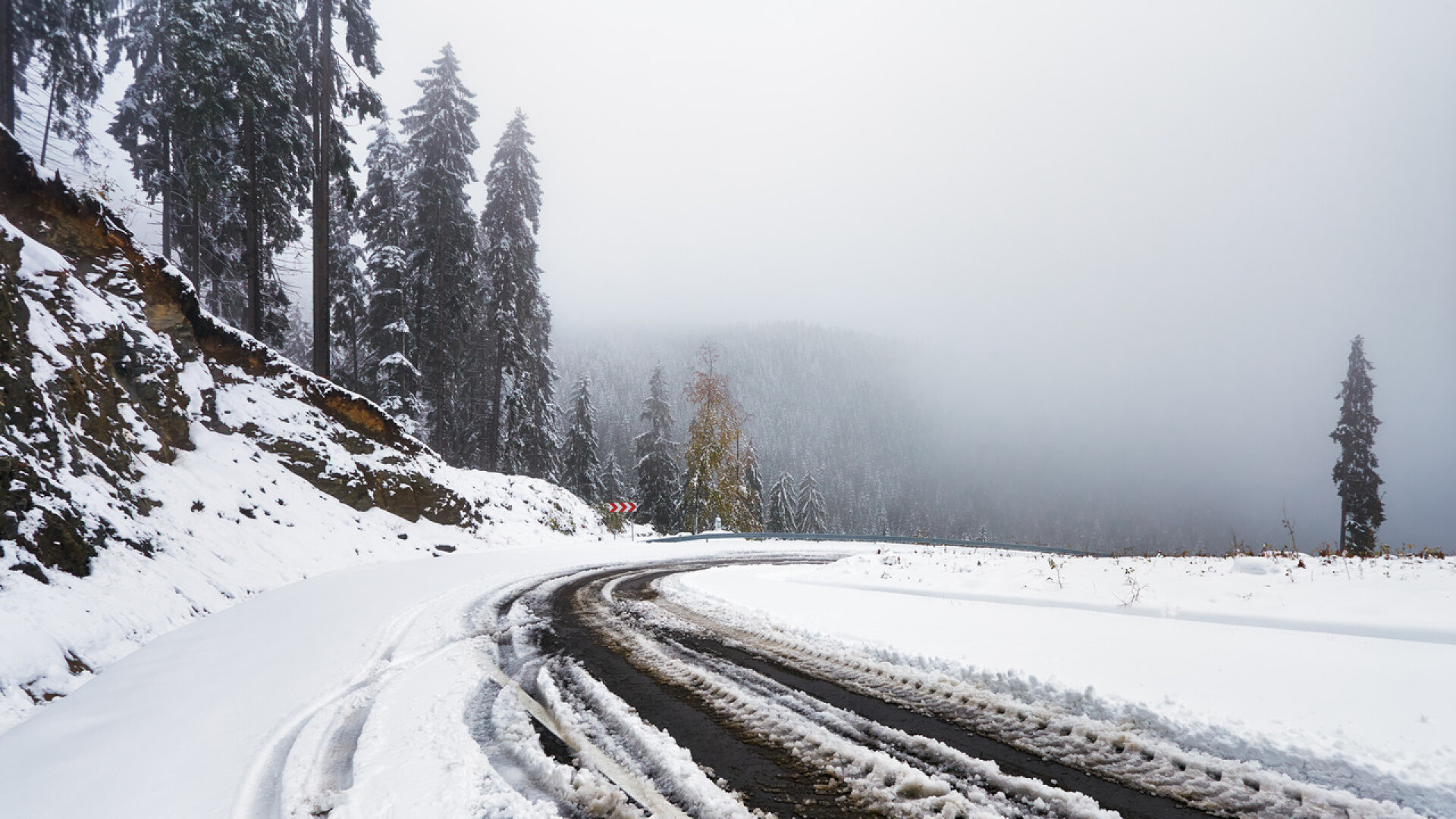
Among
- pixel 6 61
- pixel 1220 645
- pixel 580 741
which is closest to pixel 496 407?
pixel 6 61

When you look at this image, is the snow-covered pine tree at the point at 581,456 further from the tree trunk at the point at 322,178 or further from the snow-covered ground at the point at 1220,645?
the snow-covered ground at the point at 1220,645

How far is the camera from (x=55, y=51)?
650 inches

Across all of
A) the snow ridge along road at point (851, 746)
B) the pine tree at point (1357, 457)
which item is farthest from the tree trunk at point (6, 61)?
the pine tree at point (1357, 457)

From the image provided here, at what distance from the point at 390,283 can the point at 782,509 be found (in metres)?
32.3

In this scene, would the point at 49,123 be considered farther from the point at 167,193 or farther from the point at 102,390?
the point at 102,390

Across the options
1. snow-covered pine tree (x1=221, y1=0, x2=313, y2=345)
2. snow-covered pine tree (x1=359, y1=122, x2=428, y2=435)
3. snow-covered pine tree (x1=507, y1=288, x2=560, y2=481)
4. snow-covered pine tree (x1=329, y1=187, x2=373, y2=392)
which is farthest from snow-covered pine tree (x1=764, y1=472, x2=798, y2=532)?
snow-covered pine tree (x1=221, y1=0, x2=313, y2=345)

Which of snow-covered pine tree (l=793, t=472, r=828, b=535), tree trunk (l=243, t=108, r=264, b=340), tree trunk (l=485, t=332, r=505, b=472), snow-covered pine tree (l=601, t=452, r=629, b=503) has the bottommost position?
snow-covered pine tree (l=793, t=472, r=828, b=535)

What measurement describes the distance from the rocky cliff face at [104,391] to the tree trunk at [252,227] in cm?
306

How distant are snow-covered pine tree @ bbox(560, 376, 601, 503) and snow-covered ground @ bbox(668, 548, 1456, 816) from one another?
31.3 meters

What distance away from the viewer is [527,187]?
26.6 metres

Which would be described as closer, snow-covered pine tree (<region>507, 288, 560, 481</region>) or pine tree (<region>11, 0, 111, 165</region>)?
pine tree (<region>11, 0, 111, 165</region>)

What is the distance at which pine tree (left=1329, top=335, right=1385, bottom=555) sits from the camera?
27.9 meters

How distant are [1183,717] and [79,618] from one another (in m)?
8.22

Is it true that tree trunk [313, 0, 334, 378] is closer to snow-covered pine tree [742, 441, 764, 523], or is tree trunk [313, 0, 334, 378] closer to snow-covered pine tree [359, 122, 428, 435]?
snow-covered pine tree [359, 122, 428, 435]
